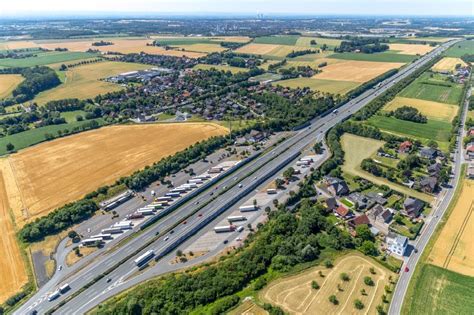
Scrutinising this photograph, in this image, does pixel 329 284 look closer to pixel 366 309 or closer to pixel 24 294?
pixel 366 309

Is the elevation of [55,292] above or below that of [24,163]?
below

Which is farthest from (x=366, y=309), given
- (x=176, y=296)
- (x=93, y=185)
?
(x=93, y=185)

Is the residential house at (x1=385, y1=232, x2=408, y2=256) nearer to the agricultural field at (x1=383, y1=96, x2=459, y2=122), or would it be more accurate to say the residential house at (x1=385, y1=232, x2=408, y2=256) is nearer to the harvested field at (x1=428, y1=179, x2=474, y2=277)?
the harvested field at (x1=428, y1=179, x2=474, y2=277)

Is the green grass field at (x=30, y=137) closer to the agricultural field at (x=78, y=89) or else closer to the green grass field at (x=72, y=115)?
the green grass field at (x=72, y=115)

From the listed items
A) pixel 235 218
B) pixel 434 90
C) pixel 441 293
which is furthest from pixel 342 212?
pixel 434 90

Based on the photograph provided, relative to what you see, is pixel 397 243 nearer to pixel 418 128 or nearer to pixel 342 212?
pixel 342 212

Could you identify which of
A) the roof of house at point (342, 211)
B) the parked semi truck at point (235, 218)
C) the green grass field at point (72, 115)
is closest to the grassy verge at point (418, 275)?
the roof of house at point (342, 211)
